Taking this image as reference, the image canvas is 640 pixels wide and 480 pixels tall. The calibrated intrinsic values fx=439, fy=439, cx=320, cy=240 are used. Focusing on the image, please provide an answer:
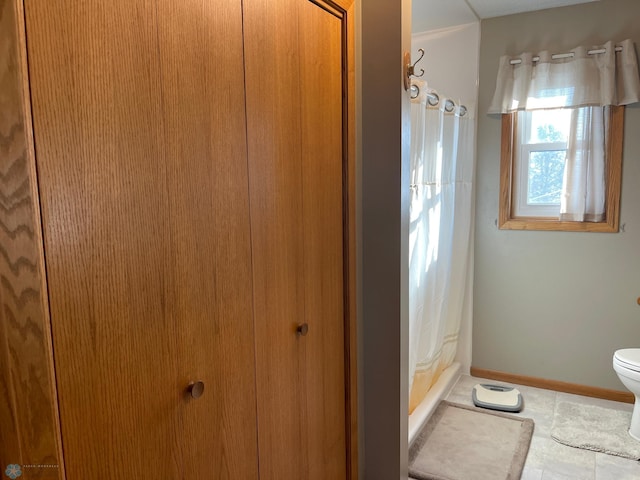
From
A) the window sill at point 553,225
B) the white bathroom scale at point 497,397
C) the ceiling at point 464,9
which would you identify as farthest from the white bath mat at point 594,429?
the ceiling at point 464,9

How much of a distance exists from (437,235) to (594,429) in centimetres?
131

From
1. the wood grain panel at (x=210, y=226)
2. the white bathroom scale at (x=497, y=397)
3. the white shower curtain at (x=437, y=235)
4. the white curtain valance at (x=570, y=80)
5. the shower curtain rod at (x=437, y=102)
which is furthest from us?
the white bathroom scale at (x=497, y=397)

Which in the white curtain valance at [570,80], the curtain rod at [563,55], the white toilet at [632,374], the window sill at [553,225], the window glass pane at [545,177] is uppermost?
the curtain rod at [563,55]

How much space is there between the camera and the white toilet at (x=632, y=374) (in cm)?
220

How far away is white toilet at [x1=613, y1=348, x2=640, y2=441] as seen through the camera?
220 centimetres

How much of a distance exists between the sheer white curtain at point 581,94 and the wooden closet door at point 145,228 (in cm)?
229

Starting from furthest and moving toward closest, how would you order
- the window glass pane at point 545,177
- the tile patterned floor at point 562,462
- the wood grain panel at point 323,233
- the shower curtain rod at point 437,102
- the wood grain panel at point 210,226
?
the window glass pane at point 545,177 → the shower curtain rod at point 437,102 → the tile patterned floor at point 562,462 → the wood grain panel at point 323,233 → the wood grain panel at point 210,226

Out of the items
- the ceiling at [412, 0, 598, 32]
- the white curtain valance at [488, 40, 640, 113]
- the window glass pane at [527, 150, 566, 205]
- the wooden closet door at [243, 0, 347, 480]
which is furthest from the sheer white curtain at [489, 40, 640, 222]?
the wooden closet door at [243, 0, 347, 480]

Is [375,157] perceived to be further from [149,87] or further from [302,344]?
[149,87]

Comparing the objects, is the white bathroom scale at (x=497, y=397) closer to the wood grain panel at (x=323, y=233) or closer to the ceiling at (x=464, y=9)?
the wood grain panel at (x=323, y=233)

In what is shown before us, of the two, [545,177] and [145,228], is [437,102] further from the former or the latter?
[145,228]

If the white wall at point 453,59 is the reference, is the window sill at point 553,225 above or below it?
below

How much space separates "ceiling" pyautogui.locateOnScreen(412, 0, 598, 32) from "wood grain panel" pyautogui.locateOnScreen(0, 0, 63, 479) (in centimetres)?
233

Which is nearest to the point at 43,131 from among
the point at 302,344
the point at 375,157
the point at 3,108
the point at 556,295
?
the point at 3,108
